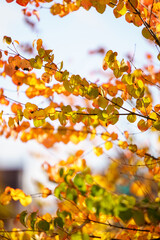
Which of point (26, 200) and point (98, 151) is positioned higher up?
point (98, 151)

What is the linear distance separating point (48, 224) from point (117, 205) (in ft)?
2.00

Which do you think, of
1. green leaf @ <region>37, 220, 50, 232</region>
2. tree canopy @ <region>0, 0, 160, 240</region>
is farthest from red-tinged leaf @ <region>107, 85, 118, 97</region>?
green leaf @ <region>37, 220, 50, 232</region>

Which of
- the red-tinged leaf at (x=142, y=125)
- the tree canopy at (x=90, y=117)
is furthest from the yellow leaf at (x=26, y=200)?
the red-tinged leaf at (x=142, y=125)

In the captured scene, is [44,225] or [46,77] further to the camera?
[46,77]

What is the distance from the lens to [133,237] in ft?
6.06

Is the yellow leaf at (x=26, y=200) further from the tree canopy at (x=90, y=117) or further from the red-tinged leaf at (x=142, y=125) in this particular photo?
the red-tinged leaf at (x=142, y=125)

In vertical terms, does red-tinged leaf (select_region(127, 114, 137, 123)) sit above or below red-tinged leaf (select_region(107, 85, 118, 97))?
below

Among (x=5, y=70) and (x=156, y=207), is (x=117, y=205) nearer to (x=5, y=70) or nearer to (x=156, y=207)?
(x=156, y=207)

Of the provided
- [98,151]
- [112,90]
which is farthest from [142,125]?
[98,151]

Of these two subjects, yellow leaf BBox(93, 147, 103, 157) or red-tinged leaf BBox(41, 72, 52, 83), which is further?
yellow leaf BBox(93, 147, 103, 157)

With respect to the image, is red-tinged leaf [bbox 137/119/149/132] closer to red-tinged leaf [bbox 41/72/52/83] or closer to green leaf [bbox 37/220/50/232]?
red-tinged leaf [bbox 41/72/52/83]

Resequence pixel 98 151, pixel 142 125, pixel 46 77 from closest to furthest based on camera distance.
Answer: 1. pixel 142 125
2. pixel 46 77
3. pixel 98 151

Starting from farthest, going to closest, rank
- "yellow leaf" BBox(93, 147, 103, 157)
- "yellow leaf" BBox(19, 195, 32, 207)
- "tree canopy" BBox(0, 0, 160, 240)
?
1. "yellow leaf" BBox(93, 147, 103, 157)
2. "yellow leaf" BBox(19, 195, 32, 207)
3. "tree canopy" BBox(0, 0, 160, 240)

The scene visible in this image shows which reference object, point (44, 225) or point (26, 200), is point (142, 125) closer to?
point (44, 225)
